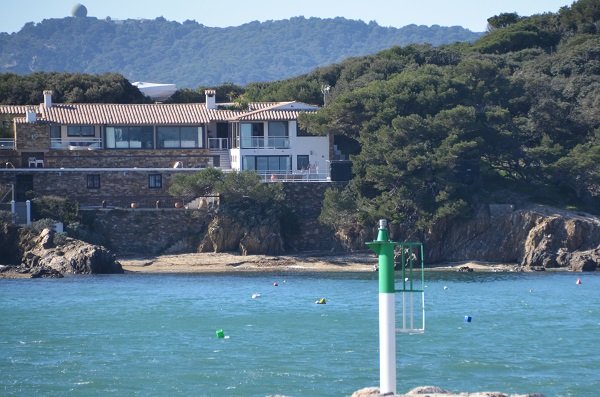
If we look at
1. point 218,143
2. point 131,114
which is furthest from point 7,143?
point 218,143

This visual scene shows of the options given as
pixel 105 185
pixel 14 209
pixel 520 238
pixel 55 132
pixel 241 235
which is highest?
pixel 55 132

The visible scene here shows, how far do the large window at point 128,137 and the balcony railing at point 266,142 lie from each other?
5.59m

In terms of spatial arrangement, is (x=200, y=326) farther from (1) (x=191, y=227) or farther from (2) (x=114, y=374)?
(1) (x=191, y=227)

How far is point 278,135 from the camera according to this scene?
2901 inches

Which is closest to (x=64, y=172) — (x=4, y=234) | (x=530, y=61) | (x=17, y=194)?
(x=17, y=194)

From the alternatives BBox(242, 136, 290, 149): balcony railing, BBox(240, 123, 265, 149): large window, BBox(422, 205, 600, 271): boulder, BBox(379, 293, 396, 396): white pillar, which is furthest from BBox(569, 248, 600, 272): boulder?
BBox(379, 293, 396, 396): white pillar

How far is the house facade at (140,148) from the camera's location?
7031 cm

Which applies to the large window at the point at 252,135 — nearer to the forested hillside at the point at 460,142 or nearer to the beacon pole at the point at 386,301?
the forested hillside at the point at 460,142

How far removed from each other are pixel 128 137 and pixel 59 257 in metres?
14.2

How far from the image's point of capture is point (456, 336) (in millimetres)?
38688

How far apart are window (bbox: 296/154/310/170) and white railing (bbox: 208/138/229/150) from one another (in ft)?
15.5

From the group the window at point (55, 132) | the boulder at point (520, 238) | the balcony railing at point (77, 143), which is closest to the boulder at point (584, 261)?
the boulder at point (520, 238)

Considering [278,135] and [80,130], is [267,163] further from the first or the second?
[80,130]

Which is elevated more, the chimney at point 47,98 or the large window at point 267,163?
the chimney at point 47,98
